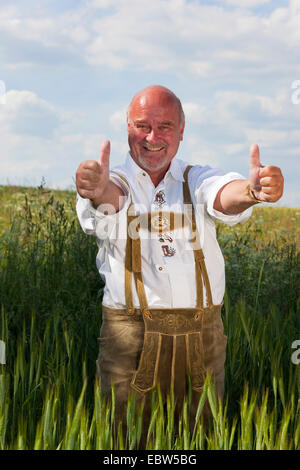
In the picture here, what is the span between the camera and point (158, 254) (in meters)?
2.70

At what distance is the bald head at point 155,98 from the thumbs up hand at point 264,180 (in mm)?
533

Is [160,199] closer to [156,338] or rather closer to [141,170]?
[141,170]

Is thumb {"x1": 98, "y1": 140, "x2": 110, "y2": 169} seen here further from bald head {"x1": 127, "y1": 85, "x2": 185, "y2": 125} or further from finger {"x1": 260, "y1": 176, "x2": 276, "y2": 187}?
finger {"x1": 260, "y1": 176, "x2": 276, "y2": 187}

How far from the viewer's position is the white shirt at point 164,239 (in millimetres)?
2672

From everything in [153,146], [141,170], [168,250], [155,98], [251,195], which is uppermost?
[155,98]

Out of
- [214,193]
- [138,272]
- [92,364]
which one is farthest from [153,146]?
[92,364]

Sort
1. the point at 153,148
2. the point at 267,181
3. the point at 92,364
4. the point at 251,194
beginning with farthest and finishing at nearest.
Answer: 1. the point at 92,364
2. the point at 153,148
3. the point at 251,194
4. the point at 267,181

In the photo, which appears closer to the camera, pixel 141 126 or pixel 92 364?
pixel 141 126

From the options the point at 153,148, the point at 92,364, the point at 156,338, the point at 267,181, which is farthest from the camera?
the point at 92,364

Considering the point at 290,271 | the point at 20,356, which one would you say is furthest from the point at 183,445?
the point at 290,271

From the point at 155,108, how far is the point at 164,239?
64 centimetres

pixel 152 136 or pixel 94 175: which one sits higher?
pixel 152 136

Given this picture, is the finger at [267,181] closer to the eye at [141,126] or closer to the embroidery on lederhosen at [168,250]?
the embroidery on lederhosen at [168,250]
